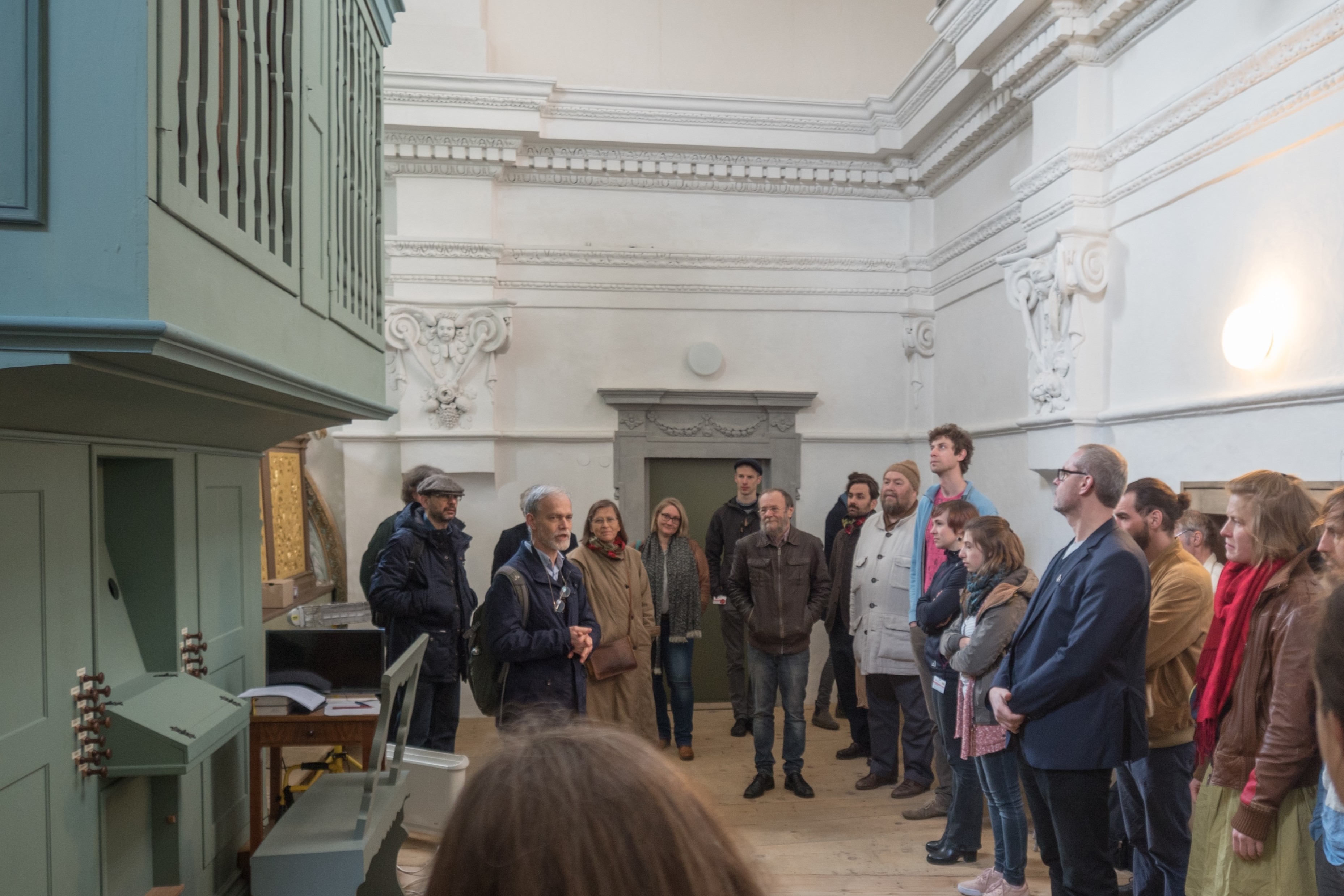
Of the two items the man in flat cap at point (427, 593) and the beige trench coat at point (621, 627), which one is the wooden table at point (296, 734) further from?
the beige trench coat at point (621, 627)

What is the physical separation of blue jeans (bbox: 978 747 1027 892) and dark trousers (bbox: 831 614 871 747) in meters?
2.36

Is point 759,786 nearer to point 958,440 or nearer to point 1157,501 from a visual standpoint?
point 958,440

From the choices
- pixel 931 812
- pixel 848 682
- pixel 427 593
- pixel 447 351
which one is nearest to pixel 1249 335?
pixel 931 812

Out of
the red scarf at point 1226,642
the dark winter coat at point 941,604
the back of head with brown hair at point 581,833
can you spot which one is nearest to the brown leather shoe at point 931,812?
the dark winter coat at point 941,604

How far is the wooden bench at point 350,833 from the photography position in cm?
299

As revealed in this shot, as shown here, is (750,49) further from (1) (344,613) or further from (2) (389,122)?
(1) (344,613)

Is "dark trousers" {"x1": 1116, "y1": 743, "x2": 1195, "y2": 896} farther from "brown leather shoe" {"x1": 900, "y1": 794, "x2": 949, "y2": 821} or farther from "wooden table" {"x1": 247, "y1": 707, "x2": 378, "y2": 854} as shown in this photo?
"wooden table" {"x1": 247, "y1": 707, "x2": 378, "y2": 854}

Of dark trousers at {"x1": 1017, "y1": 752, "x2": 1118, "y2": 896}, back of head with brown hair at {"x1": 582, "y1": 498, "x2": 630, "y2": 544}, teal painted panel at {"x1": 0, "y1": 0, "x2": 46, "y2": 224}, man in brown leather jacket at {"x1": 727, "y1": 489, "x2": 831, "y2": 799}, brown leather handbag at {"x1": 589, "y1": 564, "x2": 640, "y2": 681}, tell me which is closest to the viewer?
teal painted panel at {"x1": 0, "y1": 0, "x2": 46, "y2": 224}

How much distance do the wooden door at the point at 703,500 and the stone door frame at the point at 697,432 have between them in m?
0.11

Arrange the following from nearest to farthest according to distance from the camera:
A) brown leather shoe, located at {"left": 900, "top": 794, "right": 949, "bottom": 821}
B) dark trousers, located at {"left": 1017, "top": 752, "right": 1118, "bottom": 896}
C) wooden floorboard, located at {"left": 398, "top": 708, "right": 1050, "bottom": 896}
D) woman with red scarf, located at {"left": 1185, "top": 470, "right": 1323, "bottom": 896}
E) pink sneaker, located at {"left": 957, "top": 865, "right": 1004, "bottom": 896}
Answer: woman with red scarf, located at {"left": 1185, "top": 470, "right": 1323, "bottom": 896} → dark trousers, located at {"left": 1017, "top": 752, "right": 1118, "bottom": 896} → pink sneaker, located at {"left": 957, "top": 865, "right": 1004, "bottom": 896} → wooden floorboard, located at {"left": 398, "top": 708, "right": 1050, "bottom": 896} → brown leather shoe, located at {"left": 900, "top": 794, "right": 949, "bottom": 821}

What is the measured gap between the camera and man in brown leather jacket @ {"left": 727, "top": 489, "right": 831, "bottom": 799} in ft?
16.6

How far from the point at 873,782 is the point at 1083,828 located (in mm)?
2514

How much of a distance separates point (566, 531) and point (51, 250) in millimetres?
2518

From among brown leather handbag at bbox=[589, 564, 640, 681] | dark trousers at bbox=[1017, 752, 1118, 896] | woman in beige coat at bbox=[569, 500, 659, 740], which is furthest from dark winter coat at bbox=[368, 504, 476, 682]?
dark trousers at bbox=[1017, 752, 1118, 896]
